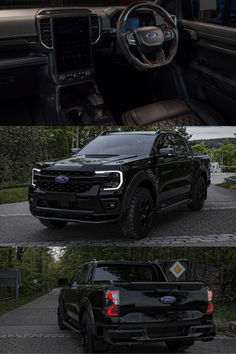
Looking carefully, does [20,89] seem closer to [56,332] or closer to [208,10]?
[208,10]

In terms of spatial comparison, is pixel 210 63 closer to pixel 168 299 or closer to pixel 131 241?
pixel 131 241

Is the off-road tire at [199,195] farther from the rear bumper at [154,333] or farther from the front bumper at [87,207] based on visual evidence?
the rear bumper at [154,333]

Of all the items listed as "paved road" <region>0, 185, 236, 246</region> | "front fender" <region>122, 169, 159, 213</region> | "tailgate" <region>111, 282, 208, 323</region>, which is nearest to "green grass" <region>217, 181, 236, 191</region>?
"paved road" <region>0, 185, 236, 246</region>

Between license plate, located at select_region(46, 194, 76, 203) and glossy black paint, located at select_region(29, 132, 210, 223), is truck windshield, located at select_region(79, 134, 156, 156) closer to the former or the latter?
glossy black paint, located at select_region(29, 132, 210, 223)

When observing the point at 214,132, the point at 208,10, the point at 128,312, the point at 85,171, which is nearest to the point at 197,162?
the point at 214,132

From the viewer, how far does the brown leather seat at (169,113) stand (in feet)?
14.2

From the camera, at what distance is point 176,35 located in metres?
4.05

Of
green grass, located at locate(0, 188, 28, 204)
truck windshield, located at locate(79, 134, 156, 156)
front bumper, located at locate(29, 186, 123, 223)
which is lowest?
green grass, located at locate(0, 188, 28, 204)

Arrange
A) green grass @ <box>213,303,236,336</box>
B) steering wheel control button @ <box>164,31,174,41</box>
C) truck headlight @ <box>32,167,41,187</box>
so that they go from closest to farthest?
steering wheel control button @ <box>164,31,174,41</box>
truck headlight @ <box>32,167,41,187</box>
green grass @ <box>213,303,236,336</box>

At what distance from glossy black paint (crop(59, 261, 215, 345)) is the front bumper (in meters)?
0.71

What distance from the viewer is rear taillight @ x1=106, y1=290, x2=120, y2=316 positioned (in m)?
3.67

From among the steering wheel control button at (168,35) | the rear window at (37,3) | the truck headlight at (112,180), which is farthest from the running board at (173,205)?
the rear window at (37,3)

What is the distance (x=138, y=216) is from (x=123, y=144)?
1044 millimetres

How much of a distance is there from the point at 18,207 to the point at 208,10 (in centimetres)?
325
